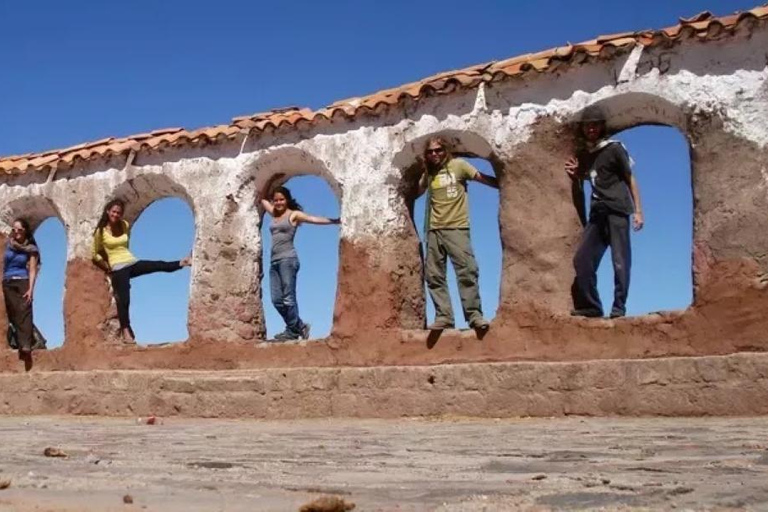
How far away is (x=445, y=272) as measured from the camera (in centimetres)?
920

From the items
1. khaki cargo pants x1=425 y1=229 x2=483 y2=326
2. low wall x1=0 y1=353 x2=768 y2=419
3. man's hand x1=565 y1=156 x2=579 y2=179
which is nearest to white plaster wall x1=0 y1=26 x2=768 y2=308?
man's hand x1=565 y1=156 x2=579 y2=179

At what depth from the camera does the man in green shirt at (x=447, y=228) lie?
8922 millimetres

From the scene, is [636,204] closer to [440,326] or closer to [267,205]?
[440,326]

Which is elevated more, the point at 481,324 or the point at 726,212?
the point at 726,212

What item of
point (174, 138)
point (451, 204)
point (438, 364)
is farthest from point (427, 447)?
point (174, 138)

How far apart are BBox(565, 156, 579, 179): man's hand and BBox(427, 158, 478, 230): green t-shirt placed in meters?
0.97

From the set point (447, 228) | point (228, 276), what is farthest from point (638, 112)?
point (228, 276)

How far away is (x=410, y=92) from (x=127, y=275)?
4.49m

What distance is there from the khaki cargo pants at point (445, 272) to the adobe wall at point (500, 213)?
289 mm

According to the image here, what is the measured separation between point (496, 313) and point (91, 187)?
234 inches

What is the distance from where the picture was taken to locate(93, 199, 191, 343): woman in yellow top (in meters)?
11.4

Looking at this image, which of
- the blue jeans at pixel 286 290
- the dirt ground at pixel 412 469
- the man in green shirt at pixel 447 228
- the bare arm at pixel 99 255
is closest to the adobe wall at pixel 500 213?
the bare arm at pixel 99 255

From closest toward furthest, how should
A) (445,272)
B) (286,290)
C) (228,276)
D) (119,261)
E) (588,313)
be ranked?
1. (588,313)
2. (445,272)
3. (286,290)
4. (228,276)
5. (119,261)

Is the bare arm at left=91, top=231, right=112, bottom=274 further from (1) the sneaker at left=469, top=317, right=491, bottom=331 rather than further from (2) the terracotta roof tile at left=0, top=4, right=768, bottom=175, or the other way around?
(1) the sneaker at left=469, top=317, right=491, bottom=331
